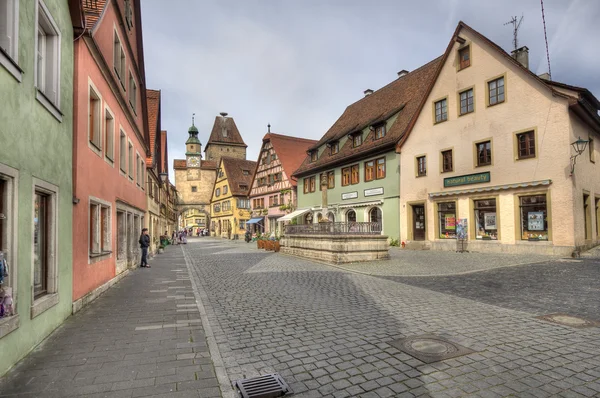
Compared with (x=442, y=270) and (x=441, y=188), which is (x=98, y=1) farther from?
(x=441, y=188)

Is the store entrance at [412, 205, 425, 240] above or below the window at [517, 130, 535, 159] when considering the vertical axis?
below

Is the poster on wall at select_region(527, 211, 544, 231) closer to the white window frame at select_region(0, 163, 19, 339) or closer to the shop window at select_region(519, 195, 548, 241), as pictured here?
the shop window at select_region(519, 195, 548, 241)

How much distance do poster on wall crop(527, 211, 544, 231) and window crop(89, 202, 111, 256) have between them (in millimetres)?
17083

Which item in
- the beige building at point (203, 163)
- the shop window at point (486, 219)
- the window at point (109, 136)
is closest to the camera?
the window at point (109, 136)

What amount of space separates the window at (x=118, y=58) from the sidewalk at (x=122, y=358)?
8.16m

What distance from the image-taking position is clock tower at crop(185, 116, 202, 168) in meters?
74.4

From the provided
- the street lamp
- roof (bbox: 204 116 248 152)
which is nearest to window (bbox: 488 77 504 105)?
the street lamp

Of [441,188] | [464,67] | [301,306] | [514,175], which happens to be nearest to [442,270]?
[301,306]

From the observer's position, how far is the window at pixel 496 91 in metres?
18.2

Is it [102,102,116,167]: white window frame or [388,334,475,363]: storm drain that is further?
[102,102,116,167]: white window frame

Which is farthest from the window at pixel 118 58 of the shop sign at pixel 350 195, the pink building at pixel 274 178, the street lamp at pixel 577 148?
the pink building at pixel 274 178

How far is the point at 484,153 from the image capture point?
18969 millimetres

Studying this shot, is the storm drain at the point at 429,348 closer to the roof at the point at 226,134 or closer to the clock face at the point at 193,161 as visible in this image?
the clock face at the point at 193,161

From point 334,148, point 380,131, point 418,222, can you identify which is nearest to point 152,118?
point 334,148
